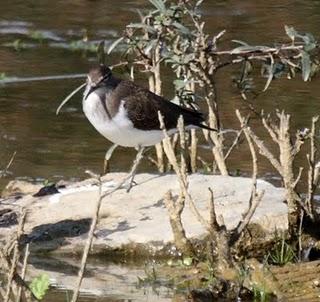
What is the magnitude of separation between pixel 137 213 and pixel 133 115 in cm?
97

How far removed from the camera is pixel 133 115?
959 centimetres

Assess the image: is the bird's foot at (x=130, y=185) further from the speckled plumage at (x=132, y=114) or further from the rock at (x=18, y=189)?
the rock at (x=18, y=189)

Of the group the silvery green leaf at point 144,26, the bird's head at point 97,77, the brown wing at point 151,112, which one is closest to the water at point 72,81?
the bird's head at point 97,77

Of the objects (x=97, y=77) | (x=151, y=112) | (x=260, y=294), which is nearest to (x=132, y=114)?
(x=151, y=112)

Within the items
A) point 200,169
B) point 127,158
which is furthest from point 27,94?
point 200,169

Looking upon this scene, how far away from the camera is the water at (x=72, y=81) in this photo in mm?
10914

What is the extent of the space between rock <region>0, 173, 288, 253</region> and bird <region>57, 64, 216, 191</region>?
31 cm

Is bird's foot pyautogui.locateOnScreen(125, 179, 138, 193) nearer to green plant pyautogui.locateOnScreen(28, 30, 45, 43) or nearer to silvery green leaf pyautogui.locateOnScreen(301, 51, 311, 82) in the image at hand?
silvery green leaf pyautogui.locateOnScreen(301, 51, 311, 82)

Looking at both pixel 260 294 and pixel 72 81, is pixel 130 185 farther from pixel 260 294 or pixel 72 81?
pixel 72 81

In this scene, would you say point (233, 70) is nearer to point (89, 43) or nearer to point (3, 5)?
point (89, 43)

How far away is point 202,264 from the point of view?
7.95 metres

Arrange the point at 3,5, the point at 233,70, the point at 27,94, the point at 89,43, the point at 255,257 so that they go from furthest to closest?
1. the point at 3,5
2. the point at 89,43
3. the point at 233,70
4. the point at 27,94
5. the point at 255,257

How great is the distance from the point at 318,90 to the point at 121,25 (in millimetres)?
3689

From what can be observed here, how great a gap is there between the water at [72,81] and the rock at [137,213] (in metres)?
1.18
